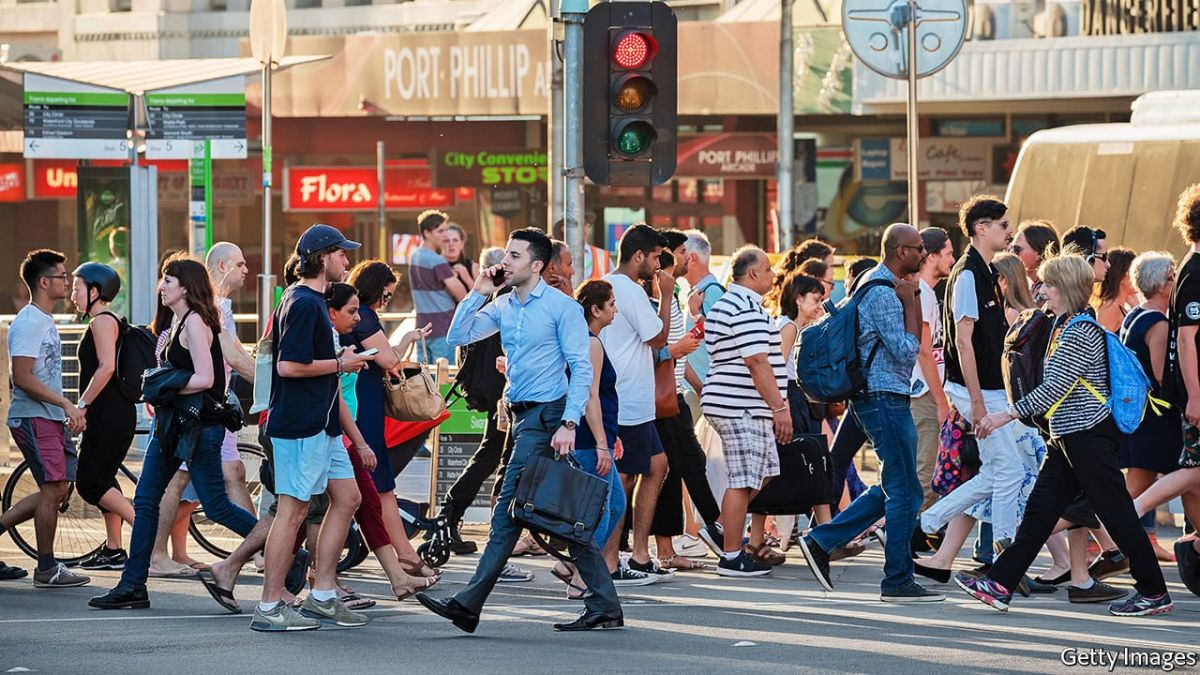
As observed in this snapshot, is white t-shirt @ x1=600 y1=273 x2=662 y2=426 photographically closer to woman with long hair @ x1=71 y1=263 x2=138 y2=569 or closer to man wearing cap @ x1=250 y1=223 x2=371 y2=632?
man wearing cap @ x1=250 y1=223 x2=371 y2=632

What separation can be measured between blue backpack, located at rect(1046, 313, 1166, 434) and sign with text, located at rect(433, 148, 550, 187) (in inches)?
819

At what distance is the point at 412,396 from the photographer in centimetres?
1091

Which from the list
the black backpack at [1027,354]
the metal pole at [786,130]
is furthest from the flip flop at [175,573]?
the metal pole at [786,130]

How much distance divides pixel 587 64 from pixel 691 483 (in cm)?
259

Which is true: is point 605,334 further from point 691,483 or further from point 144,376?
point 144,376

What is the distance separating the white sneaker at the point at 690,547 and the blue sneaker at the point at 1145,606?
3.01 meters

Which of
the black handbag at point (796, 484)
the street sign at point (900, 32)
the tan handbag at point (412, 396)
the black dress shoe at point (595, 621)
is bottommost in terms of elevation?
the black dress shoe at point (595, 621)

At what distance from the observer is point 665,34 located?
12820 mm

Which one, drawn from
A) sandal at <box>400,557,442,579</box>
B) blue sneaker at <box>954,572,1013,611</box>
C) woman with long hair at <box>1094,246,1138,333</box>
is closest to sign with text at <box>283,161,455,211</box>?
woman with long hair at <box>1094,246,1138,333</box>

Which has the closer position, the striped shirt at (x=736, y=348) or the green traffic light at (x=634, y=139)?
the striped shirt at (x=736, y=348)

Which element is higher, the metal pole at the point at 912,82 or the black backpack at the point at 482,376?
the metal pole at the point at 912,82

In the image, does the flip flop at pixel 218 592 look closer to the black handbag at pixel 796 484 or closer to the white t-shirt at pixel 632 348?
the white t-shirt at pixel 632 348

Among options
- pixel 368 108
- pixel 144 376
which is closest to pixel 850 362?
pixel 144 376

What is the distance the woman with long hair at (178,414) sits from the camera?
32.9 ft
